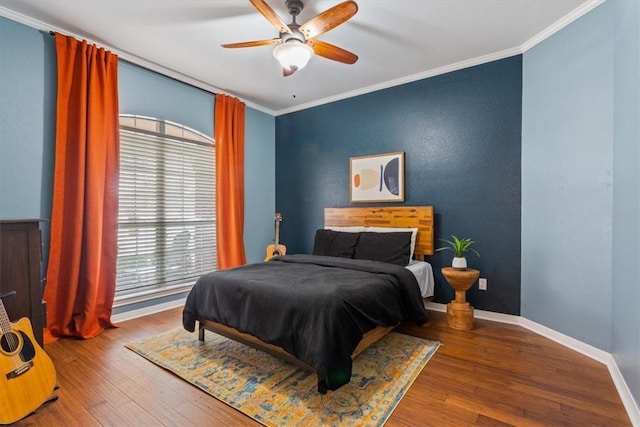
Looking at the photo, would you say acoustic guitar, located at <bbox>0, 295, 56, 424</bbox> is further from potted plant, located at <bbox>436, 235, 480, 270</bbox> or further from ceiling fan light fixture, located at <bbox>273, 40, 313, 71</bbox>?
potted plant, located at <bbox>436, 235, 480, 270</bbox>

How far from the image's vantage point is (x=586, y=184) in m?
2.47

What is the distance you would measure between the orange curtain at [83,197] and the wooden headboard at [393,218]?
2.65 meters

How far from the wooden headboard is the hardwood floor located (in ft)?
3.89

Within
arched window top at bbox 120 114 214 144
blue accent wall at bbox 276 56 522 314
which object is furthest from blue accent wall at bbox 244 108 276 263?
blue accent wall at bbox 276 56 522 314

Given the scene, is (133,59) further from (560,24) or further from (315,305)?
(560,24)

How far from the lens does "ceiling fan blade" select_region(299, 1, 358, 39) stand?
193 cm

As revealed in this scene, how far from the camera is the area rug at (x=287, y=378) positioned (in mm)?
1696

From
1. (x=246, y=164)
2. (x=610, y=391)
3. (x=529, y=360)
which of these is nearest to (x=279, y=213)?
(x=246, y=164)

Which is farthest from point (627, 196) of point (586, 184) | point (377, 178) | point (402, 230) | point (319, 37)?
point (319, 37)

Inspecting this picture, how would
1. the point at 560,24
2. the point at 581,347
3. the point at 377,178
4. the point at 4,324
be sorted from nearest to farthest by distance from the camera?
1. the point at 4,324
2. the point at 581,347
3. the point at 560,24
4. the point at 377,178

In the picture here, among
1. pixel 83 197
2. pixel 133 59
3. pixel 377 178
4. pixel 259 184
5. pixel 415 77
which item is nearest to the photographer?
pixel 83 197

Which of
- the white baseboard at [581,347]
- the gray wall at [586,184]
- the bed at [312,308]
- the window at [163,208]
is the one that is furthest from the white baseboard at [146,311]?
the gray wall at [586,184]

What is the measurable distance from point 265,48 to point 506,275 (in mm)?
3409

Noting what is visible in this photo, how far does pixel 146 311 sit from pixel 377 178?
317 cm
